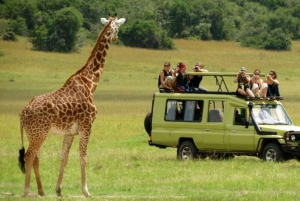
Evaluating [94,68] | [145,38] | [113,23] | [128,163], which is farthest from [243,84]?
[145,38]

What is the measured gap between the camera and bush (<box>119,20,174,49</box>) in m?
78.4

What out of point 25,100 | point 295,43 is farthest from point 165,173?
point 295,43

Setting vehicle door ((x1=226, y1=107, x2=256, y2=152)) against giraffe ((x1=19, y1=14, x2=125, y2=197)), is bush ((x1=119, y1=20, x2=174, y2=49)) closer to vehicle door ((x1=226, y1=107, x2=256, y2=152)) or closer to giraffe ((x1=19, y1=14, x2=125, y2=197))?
vehicle door ((x1=226, y1=107, x2=256, y2=152))

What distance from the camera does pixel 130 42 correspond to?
7950 cm

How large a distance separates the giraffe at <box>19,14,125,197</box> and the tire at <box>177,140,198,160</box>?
5344 millimetres

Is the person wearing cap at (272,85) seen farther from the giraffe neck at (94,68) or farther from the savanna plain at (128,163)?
the giraffe neck at (94,68)

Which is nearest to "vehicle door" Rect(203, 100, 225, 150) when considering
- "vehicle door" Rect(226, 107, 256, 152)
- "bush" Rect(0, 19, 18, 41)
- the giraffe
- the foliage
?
"vehicle door" Rect(226, 107, 256, 152)

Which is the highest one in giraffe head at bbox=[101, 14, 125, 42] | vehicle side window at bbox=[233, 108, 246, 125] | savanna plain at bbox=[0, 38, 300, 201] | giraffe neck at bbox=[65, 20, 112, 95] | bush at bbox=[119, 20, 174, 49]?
giraffe head at bbox=[101, 14, 125, 42]

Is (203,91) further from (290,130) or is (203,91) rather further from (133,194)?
(133,194)

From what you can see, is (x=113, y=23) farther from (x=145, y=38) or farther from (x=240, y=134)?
(x=145, y=38)

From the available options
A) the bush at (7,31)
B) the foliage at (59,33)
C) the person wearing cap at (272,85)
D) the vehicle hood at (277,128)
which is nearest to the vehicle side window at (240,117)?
the vehicle hood at (277,128)

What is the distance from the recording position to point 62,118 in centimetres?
1513

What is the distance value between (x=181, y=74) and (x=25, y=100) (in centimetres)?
2319

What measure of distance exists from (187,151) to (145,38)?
58428mm
